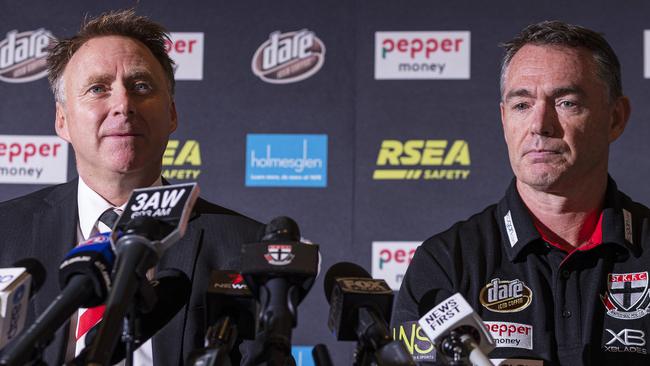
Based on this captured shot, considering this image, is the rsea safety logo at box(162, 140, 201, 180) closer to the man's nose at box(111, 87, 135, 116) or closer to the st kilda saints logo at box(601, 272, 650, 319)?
the man's nose at box(111, 87, 135, 116)

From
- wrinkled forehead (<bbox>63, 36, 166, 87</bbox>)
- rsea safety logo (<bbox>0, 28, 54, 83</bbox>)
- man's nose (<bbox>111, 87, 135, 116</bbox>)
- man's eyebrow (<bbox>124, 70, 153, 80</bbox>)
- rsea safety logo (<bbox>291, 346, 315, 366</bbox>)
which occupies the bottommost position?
rsea safety logo (<bbox>291, 346, 315, 366</bbox>)

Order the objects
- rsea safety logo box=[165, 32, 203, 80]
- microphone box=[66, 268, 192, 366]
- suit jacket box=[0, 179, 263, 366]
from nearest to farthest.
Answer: microphone box=[66, 268, 192, 366] < suit jacket box=[0, 179, 263, 366] < rsea safety logo box=[165, 32, 203, 80]

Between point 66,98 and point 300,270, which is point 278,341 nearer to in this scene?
point 300,270

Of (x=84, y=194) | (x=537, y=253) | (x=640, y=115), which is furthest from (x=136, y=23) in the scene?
(x=640, y=115)

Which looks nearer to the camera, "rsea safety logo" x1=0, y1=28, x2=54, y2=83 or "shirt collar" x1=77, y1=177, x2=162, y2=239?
"shirt collar" x1=77, y1=177, x2=162, y2=239

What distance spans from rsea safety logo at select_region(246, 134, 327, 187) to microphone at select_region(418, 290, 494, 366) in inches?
87.8

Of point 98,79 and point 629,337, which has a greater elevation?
point 98,79

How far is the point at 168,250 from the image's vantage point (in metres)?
1.88

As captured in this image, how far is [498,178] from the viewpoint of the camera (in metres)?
3.48

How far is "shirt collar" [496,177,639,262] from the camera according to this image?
193 cm

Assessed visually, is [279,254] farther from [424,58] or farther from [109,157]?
[424,58]

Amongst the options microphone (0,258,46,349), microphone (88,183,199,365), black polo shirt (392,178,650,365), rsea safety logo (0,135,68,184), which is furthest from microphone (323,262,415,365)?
rsea safety logo (0,135,68,184)

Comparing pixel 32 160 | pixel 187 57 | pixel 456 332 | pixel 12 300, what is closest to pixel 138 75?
pixel 12 300

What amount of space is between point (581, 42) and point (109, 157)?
1.09 metres
